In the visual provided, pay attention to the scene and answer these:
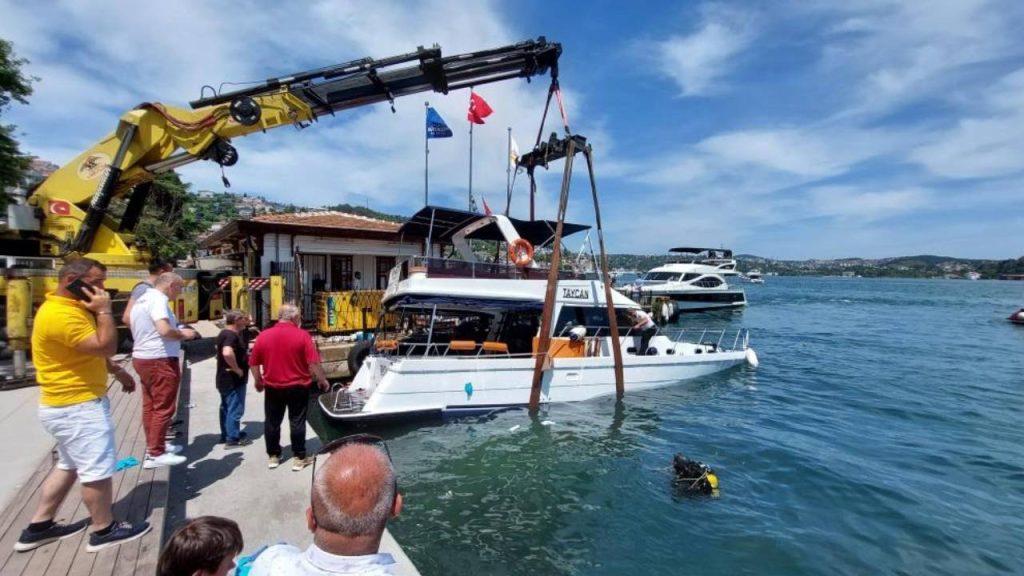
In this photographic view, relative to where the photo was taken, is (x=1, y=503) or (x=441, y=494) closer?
(x=1, y=503)

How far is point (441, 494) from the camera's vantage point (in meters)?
6.55

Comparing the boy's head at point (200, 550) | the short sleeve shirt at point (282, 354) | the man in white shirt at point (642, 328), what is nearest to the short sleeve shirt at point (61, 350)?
the short sleeve shirt at point (282, 354)

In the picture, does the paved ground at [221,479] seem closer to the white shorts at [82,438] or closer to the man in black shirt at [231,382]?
the man in black shirt at [231,382]

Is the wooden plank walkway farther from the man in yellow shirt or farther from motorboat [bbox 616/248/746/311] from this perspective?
motorboat [bbox 616/248/746/311]

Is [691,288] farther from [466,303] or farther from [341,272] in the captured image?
[466,303]

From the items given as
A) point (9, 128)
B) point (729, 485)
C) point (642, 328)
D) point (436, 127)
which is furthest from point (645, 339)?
point (9, 128)

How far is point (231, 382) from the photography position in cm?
575

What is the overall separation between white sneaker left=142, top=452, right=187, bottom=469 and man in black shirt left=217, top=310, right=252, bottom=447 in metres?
1.31

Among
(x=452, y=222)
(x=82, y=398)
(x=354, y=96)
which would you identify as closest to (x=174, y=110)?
(x=354, y=96)

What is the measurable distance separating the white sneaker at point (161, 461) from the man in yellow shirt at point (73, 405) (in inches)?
43.7

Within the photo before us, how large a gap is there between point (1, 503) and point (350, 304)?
10.4 meters

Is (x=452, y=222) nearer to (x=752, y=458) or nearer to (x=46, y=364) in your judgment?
(x=752, y=458)

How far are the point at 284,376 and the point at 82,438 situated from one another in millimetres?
2065

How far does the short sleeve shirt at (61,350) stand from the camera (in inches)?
121
